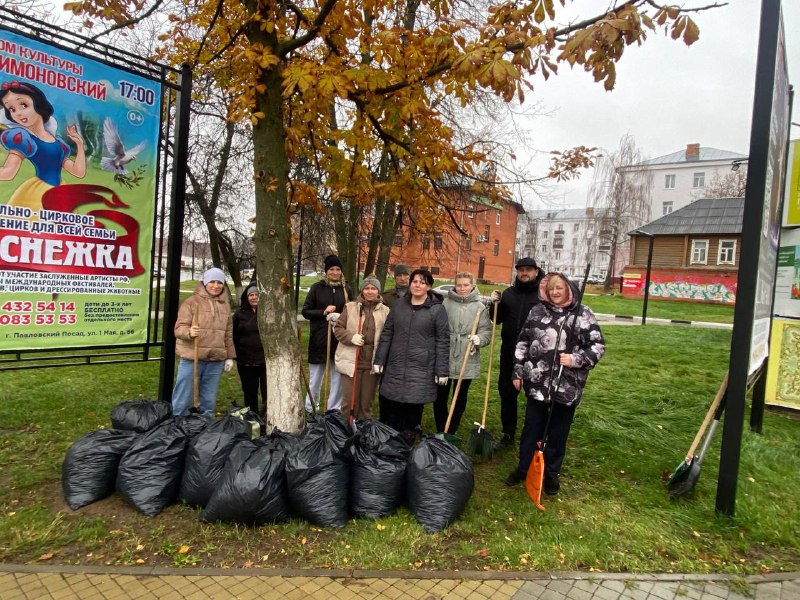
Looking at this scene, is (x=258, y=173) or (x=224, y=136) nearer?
(x=258, y=173)

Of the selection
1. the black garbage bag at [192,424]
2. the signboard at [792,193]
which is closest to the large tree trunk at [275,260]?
the black garbage bag at [192,424]

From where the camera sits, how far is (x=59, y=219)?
3.96 m

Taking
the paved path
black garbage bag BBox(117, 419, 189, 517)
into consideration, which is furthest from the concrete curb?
black garbage bag BBox(117, 419, 189, 517)

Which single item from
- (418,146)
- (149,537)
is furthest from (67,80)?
(149,537)

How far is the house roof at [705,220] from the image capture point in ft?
95.8

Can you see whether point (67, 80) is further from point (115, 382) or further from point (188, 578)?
point (115, 382)

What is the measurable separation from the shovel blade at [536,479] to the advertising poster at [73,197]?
367 cm

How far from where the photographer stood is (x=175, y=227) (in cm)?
464

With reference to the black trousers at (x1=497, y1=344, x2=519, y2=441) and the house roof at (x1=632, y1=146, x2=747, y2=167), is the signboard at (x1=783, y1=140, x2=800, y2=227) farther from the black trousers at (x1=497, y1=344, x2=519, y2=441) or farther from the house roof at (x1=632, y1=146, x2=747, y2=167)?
the house roof at (x1=632, y1=146, x2=747, y2=167)

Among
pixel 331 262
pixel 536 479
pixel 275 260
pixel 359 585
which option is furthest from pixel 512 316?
pixel 359 585

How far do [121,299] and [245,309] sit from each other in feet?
4.40

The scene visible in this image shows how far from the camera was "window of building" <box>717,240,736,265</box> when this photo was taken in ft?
95.3

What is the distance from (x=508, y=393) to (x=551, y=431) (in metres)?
0.96

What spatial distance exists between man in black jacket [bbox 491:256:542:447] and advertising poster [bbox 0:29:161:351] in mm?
3458
